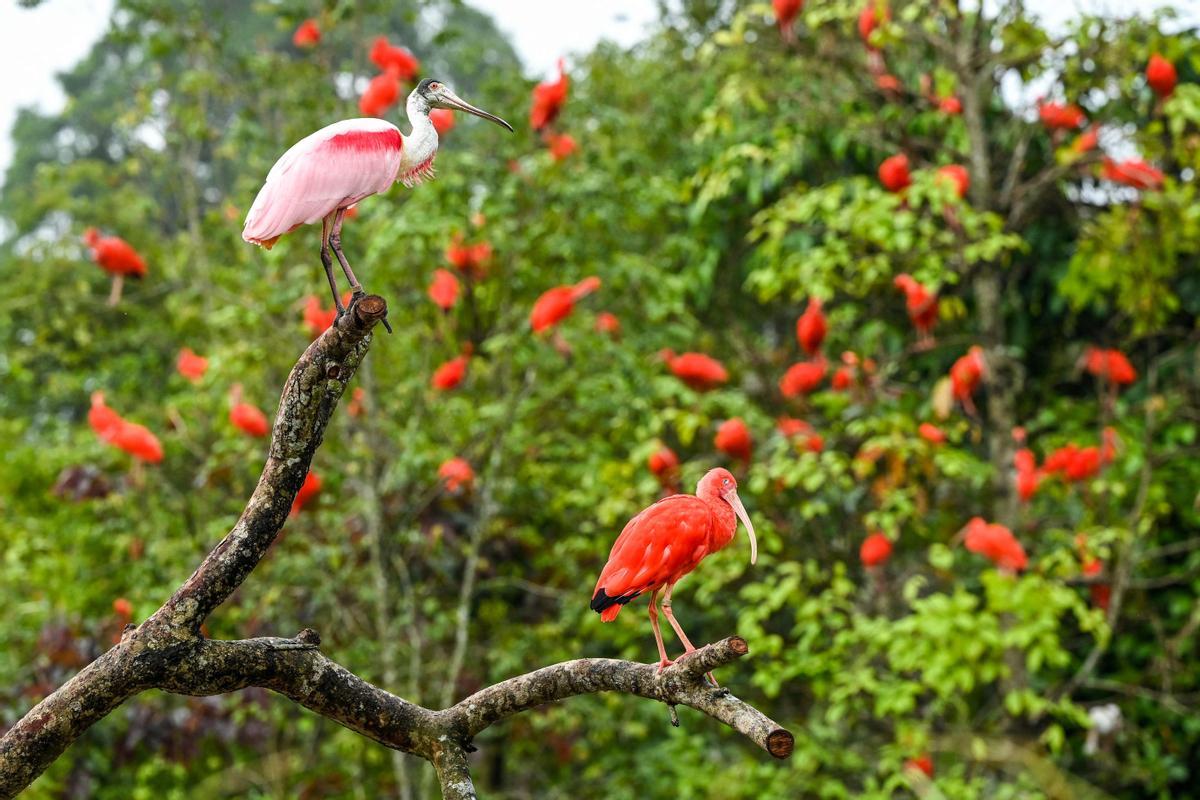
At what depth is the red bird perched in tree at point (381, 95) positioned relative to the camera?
17.7 ft

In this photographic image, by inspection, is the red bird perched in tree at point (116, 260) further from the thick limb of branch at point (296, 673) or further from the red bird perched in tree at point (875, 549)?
the thick limb of branch at point (296, 673)

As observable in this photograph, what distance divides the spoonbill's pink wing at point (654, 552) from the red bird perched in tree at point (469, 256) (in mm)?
3711

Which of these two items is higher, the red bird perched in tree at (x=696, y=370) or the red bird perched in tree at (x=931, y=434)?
the red bird perched in tree at (x=696, y=370)

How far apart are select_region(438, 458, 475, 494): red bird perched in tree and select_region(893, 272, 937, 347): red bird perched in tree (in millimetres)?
1947

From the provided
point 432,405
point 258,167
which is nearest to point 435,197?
point 432,405

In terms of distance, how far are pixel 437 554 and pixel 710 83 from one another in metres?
3.04

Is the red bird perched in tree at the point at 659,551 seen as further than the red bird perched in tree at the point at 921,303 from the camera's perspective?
No

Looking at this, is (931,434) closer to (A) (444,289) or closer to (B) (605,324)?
(B) (605,324)

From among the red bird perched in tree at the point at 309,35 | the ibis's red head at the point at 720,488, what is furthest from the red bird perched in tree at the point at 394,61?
the ibis's red head at the point at 720,488

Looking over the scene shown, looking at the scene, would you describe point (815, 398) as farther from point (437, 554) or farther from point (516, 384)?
point (437, 554)

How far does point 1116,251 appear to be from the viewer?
5.55m

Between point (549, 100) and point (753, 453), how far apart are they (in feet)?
6.16

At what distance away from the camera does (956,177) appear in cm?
565

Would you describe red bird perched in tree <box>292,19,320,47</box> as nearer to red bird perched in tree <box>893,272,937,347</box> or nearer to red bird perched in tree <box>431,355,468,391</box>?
red bird perched in tree <box>431,355,468,391</box>
